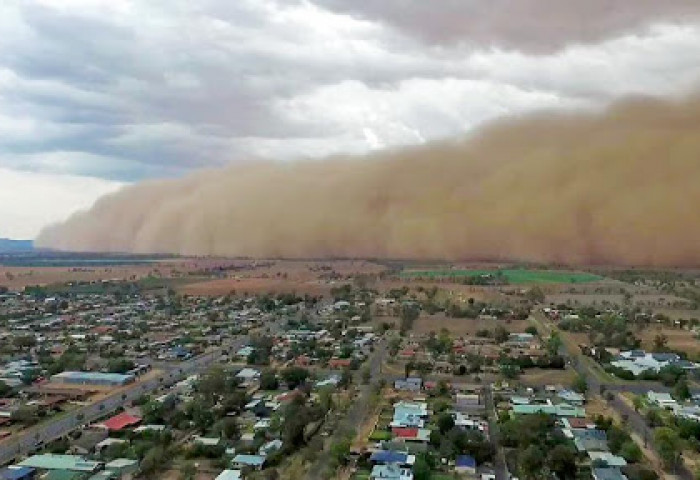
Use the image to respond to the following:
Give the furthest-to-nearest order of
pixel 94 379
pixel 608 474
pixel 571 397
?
pixel 94 379 → pixel 571 397 → pixel 608 474

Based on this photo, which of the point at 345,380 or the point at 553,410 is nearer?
the point at 553,410

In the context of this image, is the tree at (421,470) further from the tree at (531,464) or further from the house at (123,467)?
the house at (123,467)

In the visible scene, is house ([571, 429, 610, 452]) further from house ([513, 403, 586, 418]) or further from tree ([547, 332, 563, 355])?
tree ([547, 332, 563, 355])

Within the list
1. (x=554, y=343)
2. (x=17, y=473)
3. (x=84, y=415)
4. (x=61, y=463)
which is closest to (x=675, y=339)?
(x=554, y=343)

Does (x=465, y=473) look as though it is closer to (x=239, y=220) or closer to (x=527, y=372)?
(x=527, y=372)

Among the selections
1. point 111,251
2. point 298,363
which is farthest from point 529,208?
point 111,251

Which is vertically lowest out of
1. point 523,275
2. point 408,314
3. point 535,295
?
point 408,314

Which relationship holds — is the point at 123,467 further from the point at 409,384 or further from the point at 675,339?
the point at 675,339

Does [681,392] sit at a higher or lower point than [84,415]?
higher
